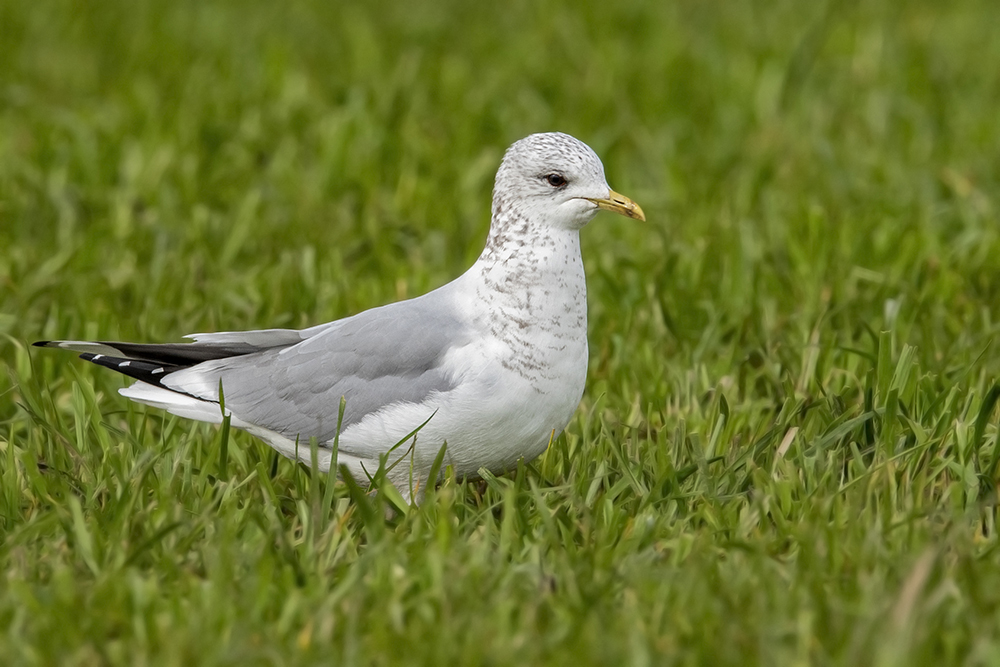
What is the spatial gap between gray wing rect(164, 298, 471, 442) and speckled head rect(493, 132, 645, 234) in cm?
36

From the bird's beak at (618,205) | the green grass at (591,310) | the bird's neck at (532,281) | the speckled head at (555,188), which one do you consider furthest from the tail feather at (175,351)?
the bird's beak at (618,205)

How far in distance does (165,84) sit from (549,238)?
15.6 ft

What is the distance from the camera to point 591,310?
17.3 feet

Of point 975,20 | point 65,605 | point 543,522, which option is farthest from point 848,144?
point 65,605

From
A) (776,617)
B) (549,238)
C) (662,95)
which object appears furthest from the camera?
(662,95)

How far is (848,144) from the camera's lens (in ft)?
23.2

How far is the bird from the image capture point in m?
3.50

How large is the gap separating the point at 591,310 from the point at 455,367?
1.81 metres

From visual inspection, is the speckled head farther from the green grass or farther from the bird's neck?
the green grass

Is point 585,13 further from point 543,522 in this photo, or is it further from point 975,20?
point 543,522

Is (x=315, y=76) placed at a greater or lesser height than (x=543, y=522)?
greater

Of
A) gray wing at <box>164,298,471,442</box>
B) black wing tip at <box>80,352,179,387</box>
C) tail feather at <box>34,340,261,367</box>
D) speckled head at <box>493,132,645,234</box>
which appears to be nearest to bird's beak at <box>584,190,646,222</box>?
speckled head at <box>493,132,645,234</box>

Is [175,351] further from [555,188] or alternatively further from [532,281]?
[555,188]

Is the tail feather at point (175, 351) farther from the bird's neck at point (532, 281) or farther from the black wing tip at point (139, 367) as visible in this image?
the bird's neck at point (532, 281)
